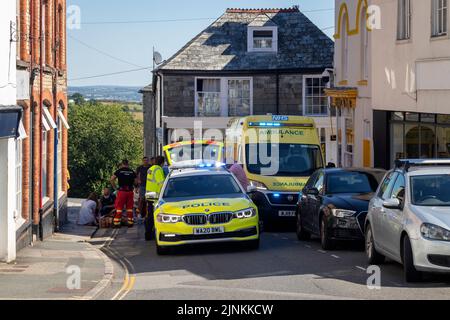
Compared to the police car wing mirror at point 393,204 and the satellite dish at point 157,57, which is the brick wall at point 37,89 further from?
the satellite dish at point 157,57

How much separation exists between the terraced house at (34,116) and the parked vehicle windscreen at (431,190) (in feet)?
23.1

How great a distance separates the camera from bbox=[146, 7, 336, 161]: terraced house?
44.8 meters

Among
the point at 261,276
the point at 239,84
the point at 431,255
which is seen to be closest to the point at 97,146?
the point at 239,84

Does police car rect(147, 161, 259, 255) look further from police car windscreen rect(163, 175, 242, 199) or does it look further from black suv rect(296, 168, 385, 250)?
black suv rect(296, 168, 385, 250)

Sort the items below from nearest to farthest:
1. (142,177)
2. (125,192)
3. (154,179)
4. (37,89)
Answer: (37,89) → (154,179) → (125,192) → (142,177)

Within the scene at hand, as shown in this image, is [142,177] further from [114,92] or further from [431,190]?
[114,92]

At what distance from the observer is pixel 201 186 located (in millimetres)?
18766

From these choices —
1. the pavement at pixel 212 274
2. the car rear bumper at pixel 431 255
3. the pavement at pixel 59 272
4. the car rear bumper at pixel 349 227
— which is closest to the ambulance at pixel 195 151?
the pavement at pixel 59 272

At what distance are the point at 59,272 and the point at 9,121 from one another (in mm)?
2826

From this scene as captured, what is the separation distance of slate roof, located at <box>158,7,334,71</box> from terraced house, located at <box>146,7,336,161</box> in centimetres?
5

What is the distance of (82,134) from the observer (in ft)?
259

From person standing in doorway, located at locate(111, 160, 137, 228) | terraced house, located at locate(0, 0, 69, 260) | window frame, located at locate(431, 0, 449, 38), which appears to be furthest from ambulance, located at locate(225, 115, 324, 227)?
terraced house, located at locate(0, 0, 69, 260)

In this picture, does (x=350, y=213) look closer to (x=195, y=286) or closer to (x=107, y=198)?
(x=195, y=286)
